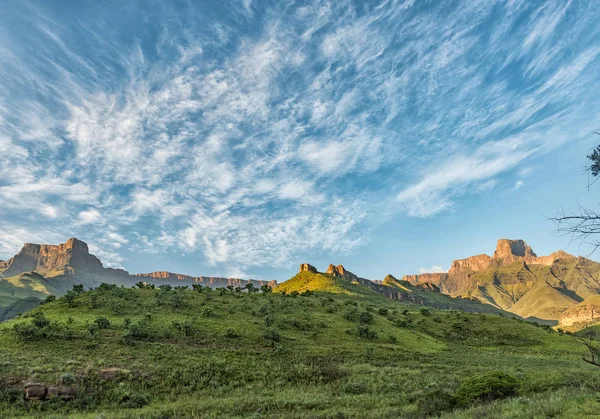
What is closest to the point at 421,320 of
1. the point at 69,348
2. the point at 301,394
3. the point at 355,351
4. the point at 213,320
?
the point at 355,351

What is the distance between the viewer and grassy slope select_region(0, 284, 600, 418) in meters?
20.5

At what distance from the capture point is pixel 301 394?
79.3 feet

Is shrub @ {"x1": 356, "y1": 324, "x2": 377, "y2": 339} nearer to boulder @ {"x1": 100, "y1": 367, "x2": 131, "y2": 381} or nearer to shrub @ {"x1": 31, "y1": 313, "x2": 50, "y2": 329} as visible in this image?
boulder @ {"x1": 100, "y1": 367, "x2": 131, "y2": 381}

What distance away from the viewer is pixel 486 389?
820 inches

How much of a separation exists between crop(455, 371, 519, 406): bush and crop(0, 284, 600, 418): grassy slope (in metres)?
0.92

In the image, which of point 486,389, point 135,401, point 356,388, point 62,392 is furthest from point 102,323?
point 486,389

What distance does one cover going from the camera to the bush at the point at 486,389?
66.5 feet

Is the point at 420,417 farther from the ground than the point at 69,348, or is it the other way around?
the point at 69,348

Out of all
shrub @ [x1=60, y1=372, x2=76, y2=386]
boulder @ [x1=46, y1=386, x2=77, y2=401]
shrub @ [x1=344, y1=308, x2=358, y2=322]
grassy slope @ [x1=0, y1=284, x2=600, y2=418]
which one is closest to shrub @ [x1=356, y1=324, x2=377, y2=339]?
grassy slope @ [x1=0, y1=284, x2=600, y2=418]

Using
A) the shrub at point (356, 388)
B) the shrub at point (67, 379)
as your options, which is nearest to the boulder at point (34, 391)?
the shrub at point (67, 379)

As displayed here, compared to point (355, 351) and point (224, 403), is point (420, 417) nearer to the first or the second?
point (224, 403)

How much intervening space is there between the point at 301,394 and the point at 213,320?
2375cm

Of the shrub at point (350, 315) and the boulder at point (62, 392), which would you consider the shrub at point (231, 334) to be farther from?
the shrub at point (350, 315)

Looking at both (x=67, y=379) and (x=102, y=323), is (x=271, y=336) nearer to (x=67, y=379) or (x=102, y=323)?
(x=102, y=323)
